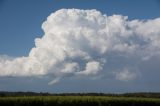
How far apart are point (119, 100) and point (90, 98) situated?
12.5 ft

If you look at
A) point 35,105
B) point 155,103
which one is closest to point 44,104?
point 35,105

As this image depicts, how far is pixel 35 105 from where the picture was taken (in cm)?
5197

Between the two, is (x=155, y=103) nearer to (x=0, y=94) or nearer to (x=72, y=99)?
(x=72, y=99)

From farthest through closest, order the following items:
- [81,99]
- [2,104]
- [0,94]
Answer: [0,94]
[81,99]
[2,104]

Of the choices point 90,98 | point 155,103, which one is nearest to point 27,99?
point 90,98

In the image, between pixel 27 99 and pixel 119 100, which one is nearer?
pixel 27 99

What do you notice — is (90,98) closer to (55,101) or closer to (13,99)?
(55,101)

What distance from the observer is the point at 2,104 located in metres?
50.8

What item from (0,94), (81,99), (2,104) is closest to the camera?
(2,104)

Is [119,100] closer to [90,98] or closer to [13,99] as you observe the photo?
[90,98]

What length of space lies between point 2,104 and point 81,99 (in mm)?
9483

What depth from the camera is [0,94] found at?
58.5 m

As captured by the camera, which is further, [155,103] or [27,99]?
[155,103]

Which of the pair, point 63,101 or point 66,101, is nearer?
point 63,101
